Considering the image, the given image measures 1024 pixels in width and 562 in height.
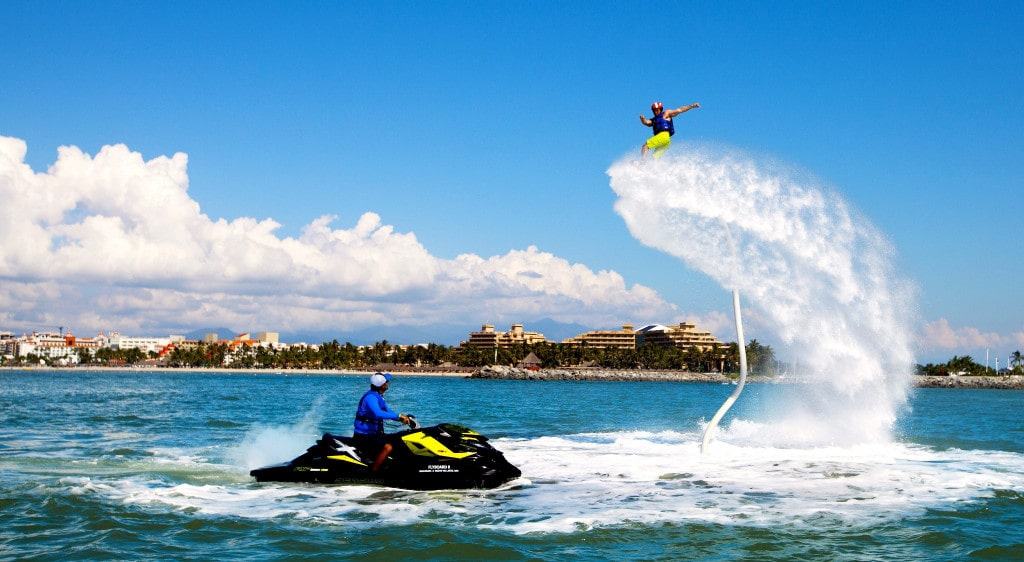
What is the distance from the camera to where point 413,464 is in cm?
1394

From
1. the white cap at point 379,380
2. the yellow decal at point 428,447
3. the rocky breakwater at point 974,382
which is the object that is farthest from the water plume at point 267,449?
the rocky breakwater at point 974,382

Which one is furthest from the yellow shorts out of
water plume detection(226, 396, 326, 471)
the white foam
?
water plume detection(226, 396, 326, 471)

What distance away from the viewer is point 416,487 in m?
13.9

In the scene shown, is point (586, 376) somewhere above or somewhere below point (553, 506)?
below

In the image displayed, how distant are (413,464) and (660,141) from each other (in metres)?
7.64

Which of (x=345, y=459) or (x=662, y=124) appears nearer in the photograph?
(x=345, y=459)

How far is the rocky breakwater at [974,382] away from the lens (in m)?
156

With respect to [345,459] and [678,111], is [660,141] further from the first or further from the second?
[345,459]

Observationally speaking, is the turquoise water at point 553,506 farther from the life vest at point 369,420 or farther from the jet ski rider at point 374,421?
the life vest at point 369,420

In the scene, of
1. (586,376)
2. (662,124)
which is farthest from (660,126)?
(586,376)

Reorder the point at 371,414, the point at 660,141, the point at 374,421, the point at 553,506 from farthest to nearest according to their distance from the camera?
the point at 660,141 < the point at 374,421 < the point at 371,414 < the point at 553,506

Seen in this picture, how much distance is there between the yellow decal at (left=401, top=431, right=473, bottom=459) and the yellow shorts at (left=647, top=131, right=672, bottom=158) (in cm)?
689

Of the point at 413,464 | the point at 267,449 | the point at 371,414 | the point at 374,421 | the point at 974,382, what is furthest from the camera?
the point at 974,382

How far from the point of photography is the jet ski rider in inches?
555
